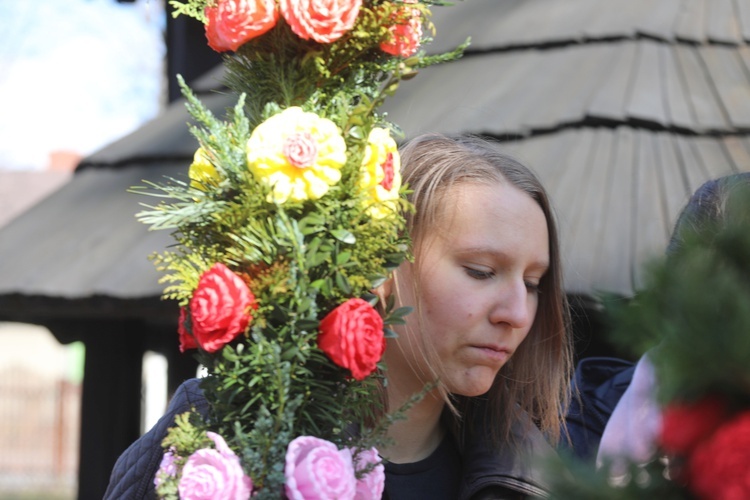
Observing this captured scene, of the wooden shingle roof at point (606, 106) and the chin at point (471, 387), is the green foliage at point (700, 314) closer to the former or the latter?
the chin at point (471, 387)

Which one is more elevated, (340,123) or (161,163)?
(161,163)

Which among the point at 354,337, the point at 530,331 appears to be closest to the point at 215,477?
the point at 354,337

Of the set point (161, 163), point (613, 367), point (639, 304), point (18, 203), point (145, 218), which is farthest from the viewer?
point (18, 203)

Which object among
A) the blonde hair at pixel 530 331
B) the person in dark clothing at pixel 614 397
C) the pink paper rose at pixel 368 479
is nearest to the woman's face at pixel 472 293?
the blonde hair at pixel 530 331

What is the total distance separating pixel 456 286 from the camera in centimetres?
185

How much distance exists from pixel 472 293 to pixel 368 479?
46 centimetres

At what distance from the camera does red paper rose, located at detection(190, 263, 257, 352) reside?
1.44 m

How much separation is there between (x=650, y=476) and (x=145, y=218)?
3.05 ft

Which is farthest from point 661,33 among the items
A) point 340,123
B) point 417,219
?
point 340,123

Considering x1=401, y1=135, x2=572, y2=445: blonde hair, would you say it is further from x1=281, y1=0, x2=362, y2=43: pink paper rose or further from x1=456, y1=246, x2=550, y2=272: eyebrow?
x1=281, y1=0, x2=362, y2=43: pink paper rose

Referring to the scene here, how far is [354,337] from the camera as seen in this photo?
4.73 ft

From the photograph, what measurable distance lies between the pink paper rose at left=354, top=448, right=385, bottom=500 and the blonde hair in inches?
22.6

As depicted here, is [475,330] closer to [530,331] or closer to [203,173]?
[530,331]

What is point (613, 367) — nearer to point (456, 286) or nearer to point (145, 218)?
point (456, 286)
